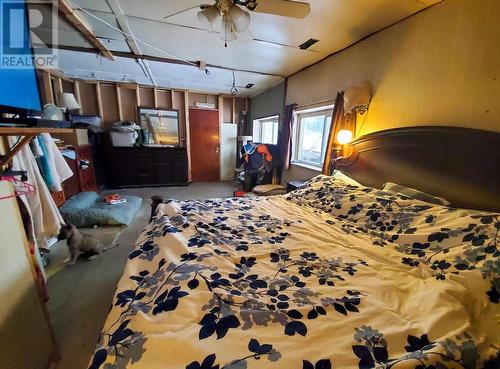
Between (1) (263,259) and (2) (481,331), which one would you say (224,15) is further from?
(2) (481,331)

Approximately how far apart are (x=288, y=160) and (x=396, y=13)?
2.23m

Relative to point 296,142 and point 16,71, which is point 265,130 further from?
point 16,71

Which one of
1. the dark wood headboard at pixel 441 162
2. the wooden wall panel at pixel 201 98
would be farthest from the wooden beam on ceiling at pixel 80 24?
the dark wood headboard at pixel 441 162

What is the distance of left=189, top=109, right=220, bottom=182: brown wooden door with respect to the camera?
5.37m

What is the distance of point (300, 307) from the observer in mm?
802

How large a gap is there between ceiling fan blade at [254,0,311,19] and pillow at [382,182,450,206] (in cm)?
148

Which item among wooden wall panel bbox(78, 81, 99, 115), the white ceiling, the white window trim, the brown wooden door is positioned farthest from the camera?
the brown wooden door

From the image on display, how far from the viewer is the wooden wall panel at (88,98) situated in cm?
450

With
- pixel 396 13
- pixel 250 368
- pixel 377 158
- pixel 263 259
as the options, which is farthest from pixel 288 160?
pixel 250 368

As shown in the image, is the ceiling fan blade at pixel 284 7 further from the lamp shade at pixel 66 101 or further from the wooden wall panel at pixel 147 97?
the wooden wall panel at pixel 147 97

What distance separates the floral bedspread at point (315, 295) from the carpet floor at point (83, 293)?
703mm

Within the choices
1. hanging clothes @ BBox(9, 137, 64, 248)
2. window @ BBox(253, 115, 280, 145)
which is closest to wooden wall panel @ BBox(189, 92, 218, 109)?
window @ BBox(253, 115, 280, 145)

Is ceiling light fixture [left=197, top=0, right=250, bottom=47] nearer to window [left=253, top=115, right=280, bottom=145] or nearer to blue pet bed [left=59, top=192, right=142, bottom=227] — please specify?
blue pet bed [left=59, top=192, right=142, bottom=227]

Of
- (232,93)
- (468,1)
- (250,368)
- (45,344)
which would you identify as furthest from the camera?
(232,93)
